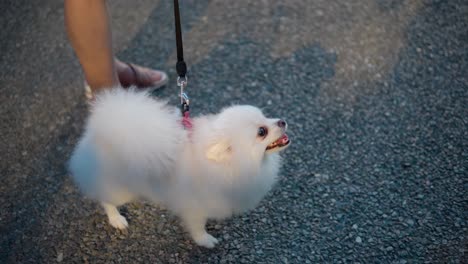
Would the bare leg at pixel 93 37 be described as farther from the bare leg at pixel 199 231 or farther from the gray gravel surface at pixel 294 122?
the bare leg at pixel 199 231

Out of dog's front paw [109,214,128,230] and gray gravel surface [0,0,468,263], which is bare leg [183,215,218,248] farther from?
dog's front paw [109,214,128,230]

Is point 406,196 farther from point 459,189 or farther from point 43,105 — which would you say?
point 43,105

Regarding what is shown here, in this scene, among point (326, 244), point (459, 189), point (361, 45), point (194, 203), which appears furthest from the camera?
point (361, 45)

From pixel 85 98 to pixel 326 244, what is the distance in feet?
6.02

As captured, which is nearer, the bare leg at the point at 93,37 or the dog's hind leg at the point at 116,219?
the bare leg at the point at 93,37

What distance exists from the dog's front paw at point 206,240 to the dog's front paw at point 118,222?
40cm

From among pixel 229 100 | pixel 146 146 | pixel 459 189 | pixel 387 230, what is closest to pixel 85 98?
pixel 229 100

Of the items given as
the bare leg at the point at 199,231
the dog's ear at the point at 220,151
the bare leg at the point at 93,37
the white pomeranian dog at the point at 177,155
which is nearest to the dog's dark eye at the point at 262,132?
the white pomeranian dog at the point at 177,155

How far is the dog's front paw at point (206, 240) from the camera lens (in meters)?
2.18

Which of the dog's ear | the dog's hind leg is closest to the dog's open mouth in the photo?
the dog's ear

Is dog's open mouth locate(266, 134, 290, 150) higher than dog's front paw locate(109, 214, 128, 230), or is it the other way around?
dog's open mouth locate(266, 134, 290, 150)

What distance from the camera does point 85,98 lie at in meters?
2.96

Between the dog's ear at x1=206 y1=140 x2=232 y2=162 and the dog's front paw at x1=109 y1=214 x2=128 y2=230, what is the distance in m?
0.80

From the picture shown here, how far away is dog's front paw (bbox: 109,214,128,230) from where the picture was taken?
2285mm
